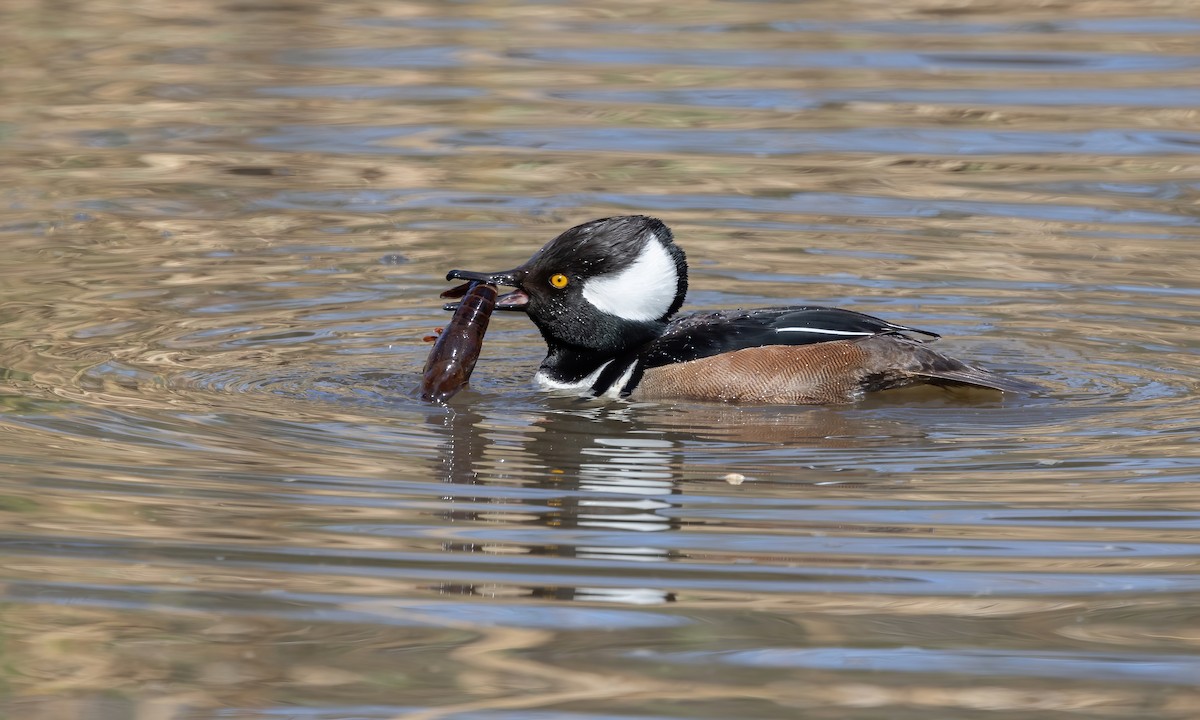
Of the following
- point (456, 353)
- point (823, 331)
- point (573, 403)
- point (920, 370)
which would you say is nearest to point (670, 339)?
point (573, 403)

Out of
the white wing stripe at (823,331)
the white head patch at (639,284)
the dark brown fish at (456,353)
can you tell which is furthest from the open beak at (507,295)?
the white wing stripe at (823,331)

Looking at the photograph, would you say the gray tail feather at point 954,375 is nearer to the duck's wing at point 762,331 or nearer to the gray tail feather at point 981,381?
the gray tail feather at point 981,381

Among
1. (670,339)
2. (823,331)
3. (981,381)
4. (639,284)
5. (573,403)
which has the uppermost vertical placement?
(639,284)

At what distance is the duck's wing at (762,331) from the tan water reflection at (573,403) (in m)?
0.35

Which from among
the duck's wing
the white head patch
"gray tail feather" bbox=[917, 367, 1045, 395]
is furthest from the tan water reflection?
the white head patch

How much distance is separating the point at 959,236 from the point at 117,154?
22.0 ft

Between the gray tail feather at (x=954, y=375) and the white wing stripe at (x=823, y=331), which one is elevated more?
the white wing stripe at (x=823, y=331)

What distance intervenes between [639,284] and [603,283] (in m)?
0.18

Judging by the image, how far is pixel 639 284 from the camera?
9.16 metres

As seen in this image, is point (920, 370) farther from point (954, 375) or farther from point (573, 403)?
point (573, 403)

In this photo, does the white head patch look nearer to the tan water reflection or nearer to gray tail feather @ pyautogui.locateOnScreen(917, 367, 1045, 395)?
the tan water reflection

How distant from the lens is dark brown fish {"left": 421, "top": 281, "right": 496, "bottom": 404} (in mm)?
8867

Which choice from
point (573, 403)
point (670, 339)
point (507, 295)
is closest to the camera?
point (573, 403)

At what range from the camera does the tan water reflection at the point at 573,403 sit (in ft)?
18.1
